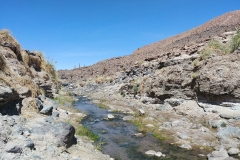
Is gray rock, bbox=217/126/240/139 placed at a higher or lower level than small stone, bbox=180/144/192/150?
higher

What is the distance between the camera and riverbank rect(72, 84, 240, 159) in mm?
11394

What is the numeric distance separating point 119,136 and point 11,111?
6.13m

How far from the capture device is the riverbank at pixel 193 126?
11394 mm

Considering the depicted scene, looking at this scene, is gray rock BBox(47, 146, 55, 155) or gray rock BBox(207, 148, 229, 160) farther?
gray rock BBox(207, 148, 229, 160)

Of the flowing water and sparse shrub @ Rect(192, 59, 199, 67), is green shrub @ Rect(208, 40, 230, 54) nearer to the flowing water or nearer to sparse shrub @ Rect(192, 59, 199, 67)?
sparse shrub @ Rect(192, 59, 199, 67)

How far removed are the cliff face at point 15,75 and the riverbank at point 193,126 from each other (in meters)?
7.21

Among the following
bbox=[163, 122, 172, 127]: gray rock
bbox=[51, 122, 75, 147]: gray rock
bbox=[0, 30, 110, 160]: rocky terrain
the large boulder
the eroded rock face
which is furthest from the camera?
the eroded rock face

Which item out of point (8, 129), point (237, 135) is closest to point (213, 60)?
point (237, 135)

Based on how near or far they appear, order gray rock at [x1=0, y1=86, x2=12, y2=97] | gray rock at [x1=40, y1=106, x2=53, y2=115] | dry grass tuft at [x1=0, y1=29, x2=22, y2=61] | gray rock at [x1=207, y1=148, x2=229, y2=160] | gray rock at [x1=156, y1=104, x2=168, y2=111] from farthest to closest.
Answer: gray rock at [x1=156, y1=104, x2=168, y2=111], dry grass tuft at [x1=0, y1=29, x2=22, y2=61], gray rock at [x1=40, y1=106, x2=53, y2=115], gray rock at [x1=207, y1=148, x2=229, y2=160], gray rock at [x1=0, y1=86, x2=12, y2=97]

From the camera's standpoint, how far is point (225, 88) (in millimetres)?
16297

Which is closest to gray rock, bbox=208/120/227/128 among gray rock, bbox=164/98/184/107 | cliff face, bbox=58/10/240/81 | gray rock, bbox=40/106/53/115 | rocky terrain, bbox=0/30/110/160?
gray rock, bbox=164/98/184/107

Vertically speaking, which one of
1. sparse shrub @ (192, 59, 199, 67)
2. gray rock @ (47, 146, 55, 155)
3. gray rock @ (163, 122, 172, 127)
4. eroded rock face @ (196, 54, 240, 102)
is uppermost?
sparse shrub @ (192, 59, 199, 67)

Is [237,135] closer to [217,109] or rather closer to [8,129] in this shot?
[217,109]

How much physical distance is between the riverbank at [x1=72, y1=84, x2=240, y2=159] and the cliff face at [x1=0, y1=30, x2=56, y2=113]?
23.7 ft
